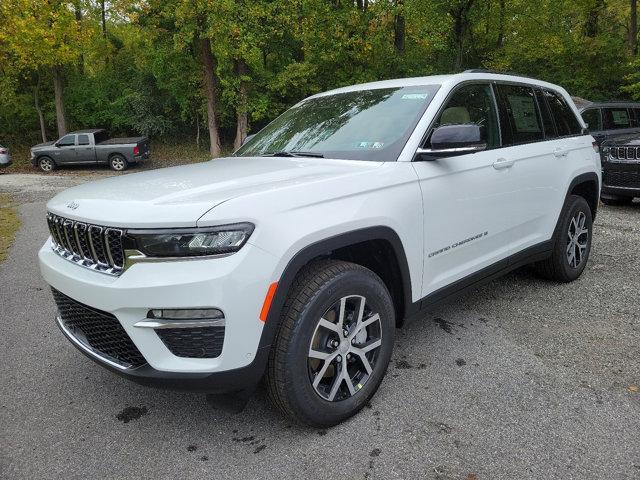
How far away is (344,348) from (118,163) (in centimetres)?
2014

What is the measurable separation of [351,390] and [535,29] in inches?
916

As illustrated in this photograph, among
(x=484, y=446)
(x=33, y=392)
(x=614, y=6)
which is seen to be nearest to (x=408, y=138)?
(x=484, y=446)

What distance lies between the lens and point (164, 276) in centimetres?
205

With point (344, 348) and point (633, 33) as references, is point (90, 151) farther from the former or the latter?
point (633, 33)

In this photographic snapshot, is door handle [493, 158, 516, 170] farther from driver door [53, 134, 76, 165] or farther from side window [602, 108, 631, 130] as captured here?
driver door [53, 134, 76, 165]

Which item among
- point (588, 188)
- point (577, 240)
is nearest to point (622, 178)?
point (588, 188)

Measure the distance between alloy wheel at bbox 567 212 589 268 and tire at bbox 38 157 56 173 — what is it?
21.5m

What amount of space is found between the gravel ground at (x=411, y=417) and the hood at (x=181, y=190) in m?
1.14

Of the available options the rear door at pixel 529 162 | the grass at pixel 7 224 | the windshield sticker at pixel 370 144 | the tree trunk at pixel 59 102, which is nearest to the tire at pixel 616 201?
the rear door at pixel 529 162

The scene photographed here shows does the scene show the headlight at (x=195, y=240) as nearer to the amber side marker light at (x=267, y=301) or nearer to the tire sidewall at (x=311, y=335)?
the amber side marker light at (x=267, y=301)

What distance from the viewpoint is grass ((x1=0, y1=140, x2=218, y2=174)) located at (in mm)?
21594

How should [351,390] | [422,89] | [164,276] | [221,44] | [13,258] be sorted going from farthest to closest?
[221,44]
[13,258]
[422,89]
[351,390]
[164,276]

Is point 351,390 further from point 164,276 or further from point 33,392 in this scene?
point 33,392

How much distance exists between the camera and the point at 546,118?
417 centimetres
